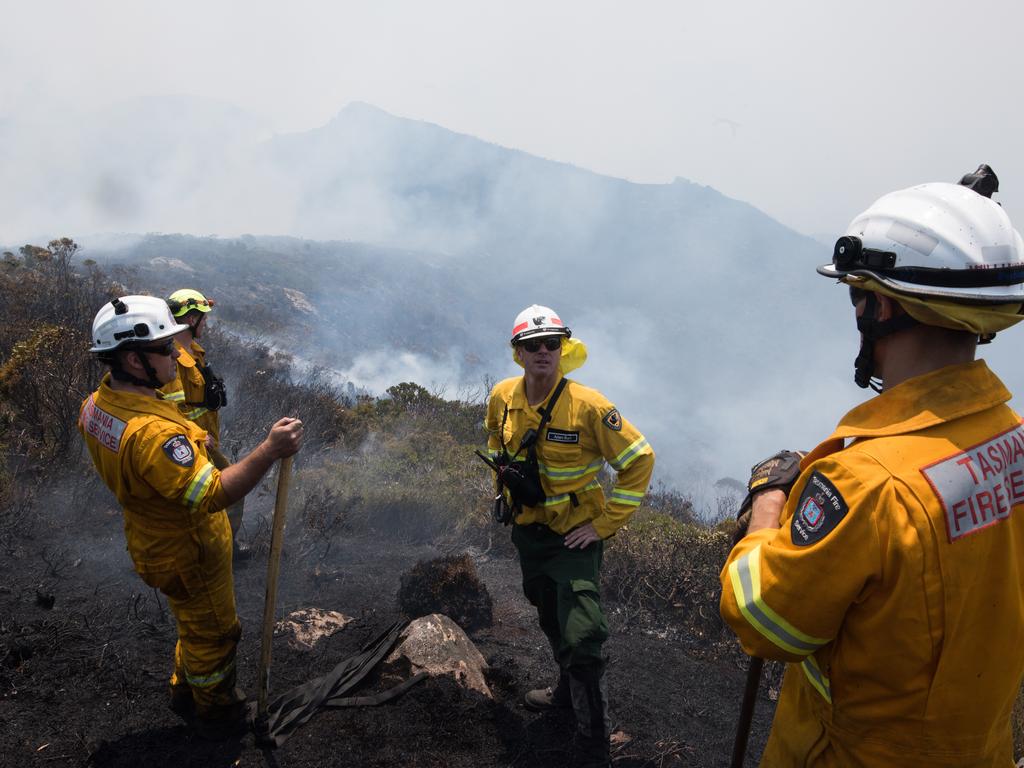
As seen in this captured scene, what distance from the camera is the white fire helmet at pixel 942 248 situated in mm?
1340

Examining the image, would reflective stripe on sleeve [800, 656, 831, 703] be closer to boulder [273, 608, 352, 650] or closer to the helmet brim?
the helmet brim

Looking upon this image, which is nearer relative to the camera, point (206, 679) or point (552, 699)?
point (206, 679)

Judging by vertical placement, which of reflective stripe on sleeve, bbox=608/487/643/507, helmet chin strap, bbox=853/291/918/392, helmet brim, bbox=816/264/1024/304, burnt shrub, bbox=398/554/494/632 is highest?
helmet brim, bbox=816/264/1024/304

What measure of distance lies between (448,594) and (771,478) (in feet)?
12.5

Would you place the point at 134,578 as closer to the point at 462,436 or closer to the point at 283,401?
the point at 283,401

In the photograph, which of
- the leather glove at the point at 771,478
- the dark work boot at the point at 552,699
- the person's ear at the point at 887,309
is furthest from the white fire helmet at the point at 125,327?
the dark work boot at the point at 552,699

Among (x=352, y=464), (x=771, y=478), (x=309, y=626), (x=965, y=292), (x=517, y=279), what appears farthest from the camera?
(x=517, y=279)

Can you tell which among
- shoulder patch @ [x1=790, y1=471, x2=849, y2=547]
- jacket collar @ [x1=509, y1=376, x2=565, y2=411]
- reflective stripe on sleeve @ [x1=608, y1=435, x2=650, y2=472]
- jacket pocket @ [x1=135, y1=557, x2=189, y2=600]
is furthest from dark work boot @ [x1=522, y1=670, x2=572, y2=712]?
Result: shoulder patch @ [x1=790, y1=471, x2=849, y2=547]

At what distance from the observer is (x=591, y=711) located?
314cm

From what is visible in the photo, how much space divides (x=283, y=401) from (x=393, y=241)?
208 feet

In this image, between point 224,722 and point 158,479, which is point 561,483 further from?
point 224,722

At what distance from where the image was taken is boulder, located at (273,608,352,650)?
421 centimetres

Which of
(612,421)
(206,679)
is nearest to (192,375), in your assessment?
(206,679)

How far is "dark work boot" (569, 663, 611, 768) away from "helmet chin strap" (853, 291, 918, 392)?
2.22 m
